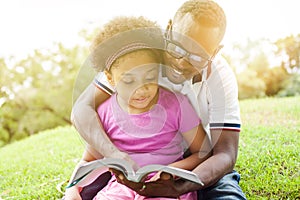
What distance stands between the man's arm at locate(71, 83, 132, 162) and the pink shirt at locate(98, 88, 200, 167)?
0.23ft

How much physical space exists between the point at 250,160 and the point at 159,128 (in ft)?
4.66

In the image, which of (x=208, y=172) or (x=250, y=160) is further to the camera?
(x=250, y=160)

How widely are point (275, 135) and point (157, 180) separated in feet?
8.31

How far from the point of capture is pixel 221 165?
195 centimetres

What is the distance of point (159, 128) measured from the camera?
6.36 ft

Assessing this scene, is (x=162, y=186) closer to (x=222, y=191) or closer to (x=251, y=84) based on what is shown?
(x=222, y=191)

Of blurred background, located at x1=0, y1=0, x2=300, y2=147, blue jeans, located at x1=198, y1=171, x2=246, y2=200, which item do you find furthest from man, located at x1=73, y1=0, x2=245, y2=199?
blurred background, located at x1=0, y1=0, x2=300, y2=147

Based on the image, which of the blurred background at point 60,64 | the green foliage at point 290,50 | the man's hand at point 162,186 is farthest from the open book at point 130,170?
the green foliage at point 290,50

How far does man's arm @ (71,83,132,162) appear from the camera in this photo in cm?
192

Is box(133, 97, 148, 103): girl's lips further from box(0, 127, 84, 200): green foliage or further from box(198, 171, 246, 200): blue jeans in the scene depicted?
box(0, 127, 84, 200): green foliage

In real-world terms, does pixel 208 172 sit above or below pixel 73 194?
above

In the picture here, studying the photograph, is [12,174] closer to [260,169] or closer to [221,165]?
[260,169]

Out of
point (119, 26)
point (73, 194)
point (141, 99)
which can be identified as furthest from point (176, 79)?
point (73, 194)

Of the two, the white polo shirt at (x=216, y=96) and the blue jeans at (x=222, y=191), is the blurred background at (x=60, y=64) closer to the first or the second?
the white polo shirt at (x=216, y=96)
